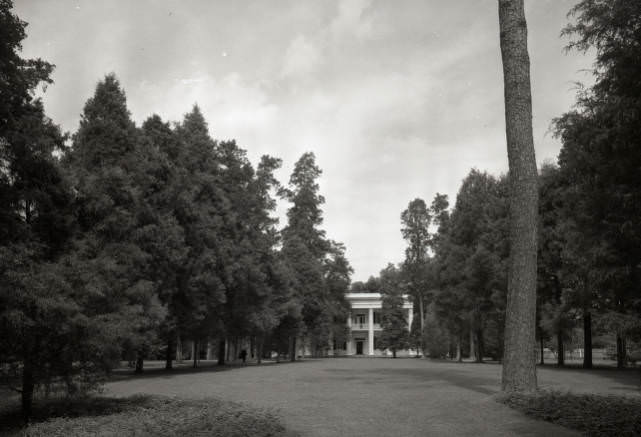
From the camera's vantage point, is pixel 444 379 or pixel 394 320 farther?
pixel 394 320

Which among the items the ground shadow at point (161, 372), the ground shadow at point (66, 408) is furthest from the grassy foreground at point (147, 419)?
the ground shadow at point (161, 372)

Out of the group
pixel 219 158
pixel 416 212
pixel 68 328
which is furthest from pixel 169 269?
pixel 416 212

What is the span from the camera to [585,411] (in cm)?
1003

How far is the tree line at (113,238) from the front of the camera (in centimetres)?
1078

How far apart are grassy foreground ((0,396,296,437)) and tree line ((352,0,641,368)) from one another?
10.0m

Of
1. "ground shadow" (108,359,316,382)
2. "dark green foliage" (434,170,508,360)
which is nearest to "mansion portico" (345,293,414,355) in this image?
"dark green foliage" (434,170,508,360)

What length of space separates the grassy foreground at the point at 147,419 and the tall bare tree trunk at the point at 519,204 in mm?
6332

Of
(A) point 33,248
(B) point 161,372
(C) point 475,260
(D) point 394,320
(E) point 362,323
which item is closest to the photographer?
(A) point 33,248

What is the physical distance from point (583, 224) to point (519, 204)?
268 inches

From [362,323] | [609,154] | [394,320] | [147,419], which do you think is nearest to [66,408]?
[147,419]

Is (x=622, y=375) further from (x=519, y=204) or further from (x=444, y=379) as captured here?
(x=519, y=204)

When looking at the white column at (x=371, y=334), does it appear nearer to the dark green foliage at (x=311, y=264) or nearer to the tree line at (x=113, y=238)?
the dark green foliage at (x=311, y=264)

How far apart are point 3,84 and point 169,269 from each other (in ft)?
52.9

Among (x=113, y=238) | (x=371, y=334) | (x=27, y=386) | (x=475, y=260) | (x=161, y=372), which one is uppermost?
(x=475, y=260)
